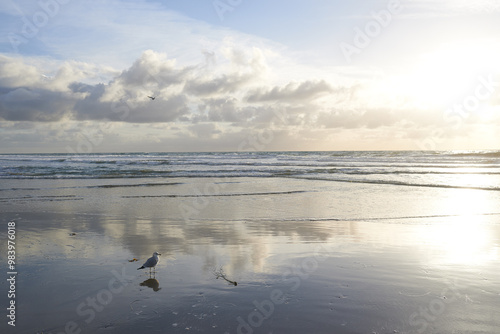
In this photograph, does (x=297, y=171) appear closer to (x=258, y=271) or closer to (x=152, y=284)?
(x=258, y=271)

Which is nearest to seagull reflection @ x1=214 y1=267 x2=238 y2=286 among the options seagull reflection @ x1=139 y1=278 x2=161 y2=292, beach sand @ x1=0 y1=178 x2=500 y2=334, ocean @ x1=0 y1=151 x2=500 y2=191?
beach sand @ x1=0 y1=178 x2=500 y2=334

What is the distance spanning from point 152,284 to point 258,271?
190 cm

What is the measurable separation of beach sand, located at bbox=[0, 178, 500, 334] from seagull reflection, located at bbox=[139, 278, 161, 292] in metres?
0.04

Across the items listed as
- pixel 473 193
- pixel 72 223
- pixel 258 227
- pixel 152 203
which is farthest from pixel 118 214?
pixel 473 193

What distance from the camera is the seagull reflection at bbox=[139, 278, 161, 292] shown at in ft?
19.0

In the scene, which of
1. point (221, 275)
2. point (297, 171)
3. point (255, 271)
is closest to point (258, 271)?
point (255, 271)

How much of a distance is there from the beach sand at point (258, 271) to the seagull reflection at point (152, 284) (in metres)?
0.04

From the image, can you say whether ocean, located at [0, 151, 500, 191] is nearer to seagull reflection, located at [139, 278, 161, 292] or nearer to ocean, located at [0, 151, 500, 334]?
ocean, located at [0, 151, 500, 334]

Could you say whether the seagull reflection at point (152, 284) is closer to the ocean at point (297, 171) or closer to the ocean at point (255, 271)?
the ocean at point (255, 271)

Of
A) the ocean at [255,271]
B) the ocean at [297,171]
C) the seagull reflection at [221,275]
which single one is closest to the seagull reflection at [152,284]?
the ocean at [255,271]

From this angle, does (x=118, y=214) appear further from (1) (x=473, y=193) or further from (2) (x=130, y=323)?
(1) (x=473, y=193)

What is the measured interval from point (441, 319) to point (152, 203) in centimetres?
1316

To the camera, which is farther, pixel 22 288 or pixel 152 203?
pixel 152 203

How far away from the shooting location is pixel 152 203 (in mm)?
15930
